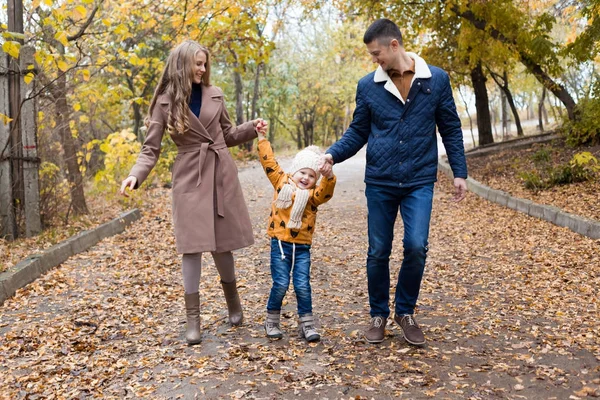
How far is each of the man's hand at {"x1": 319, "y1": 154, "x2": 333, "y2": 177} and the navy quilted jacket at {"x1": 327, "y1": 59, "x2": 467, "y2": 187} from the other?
0.86ft

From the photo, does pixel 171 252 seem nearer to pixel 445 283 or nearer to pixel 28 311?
pixel 28 311

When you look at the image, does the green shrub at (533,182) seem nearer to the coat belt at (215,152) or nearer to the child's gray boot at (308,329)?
the child's gray boot at (308,329)

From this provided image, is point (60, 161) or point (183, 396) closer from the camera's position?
point (183, 396)

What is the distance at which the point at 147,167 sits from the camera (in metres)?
4.62

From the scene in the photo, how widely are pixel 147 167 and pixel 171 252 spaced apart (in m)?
3.79

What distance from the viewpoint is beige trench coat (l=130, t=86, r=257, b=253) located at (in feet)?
15.4

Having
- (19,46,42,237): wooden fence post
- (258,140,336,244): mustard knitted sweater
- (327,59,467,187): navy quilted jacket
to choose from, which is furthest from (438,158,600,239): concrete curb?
(19,46,42,237): wooden fence post

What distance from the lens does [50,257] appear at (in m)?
7.24

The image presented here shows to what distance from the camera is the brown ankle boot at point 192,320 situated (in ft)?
15.3

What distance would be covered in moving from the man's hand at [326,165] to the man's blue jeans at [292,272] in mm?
581

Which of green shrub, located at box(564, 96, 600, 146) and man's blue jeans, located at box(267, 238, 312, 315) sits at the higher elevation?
green shrub, located at box(564, 96, 600, 146)

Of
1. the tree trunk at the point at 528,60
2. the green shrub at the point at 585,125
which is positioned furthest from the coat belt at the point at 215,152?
the tree trunk at the point at 528,60

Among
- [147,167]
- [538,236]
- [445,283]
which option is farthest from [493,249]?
[147,167]

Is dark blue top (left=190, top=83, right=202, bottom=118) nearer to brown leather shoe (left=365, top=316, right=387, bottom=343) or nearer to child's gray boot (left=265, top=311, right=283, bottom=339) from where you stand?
child's gray boot (left=265, top=311, right=283, bottom=339)
